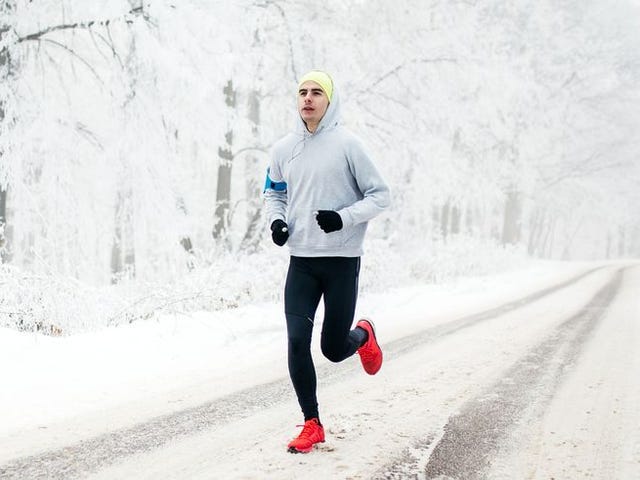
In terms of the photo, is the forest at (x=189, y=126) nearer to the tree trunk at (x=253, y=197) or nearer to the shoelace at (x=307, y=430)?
the tree trunk at (x=253, y=197)

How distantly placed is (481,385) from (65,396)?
3085mm

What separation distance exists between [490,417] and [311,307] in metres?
1.47

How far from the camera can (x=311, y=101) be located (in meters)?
3.12

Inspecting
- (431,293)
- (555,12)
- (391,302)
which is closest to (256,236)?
(391,302)

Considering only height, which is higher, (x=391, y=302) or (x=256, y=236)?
(x=256, y=236)

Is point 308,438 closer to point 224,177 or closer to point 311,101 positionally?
point 311,101

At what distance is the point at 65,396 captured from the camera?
3910 millimetres

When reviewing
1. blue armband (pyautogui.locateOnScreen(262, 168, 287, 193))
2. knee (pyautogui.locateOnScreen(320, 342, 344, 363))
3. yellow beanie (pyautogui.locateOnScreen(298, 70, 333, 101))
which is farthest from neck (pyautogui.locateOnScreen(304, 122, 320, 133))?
knee (pyautogui.locateOnScreen(320, 342, 344, 363))

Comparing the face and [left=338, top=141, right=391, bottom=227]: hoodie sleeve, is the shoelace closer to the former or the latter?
[left=338, top=141, right=391, bottom=227]: hoodie sleeve

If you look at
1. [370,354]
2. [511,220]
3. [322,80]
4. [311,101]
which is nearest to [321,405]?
[370,354]

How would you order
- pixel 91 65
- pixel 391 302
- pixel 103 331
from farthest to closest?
pixel 391 302 < pixel 91 65 < pixel 103 331

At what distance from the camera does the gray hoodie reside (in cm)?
311

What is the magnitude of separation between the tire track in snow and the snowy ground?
13mm

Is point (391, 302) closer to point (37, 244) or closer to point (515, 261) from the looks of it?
point (37, 244)
